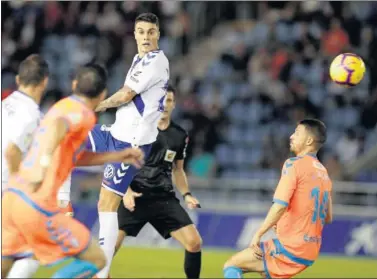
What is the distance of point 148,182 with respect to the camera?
11547mm

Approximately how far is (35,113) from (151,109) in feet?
6.44

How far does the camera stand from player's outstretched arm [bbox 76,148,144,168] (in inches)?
328

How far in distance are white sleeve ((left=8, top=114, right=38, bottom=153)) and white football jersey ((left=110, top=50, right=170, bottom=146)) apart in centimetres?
182

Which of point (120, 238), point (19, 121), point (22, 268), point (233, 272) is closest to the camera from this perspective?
point (19, 121)

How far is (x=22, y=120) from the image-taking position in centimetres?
839

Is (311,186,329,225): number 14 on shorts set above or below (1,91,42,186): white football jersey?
below

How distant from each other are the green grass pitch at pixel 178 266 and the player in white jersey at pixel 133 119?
145 inches

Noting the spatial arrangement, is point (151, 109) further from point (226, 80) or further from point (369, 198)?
point (226, 80)

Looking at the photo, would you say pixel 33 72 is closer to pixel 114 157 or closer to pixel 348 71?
pixel 114 157

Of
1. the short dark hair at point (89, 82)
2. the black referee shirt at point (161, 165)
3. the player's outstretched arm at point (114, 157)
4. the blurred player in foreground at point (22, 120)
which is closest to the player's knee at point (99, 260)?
the blurred player in foreground at point (22, 120)

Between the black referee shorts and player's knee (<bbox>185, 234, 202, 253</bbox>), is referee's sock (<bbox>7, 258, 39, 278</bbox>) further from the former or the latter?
player's knee (<bbox>185, 234, 202, 253</bbox>)

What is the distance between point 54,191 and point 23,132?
640mm

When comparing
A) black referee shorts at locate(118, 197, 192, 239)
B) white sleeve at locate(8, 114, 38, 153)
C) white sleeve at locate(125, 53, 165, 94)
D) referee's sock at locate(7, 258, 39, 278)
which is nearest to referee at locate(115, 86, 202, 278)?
black referee shorts at locate(118, 197, 192, 239)

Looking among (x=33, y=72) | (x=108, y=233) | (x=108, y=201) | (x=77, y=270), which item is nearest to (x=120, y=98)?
(x=108, y=201)
